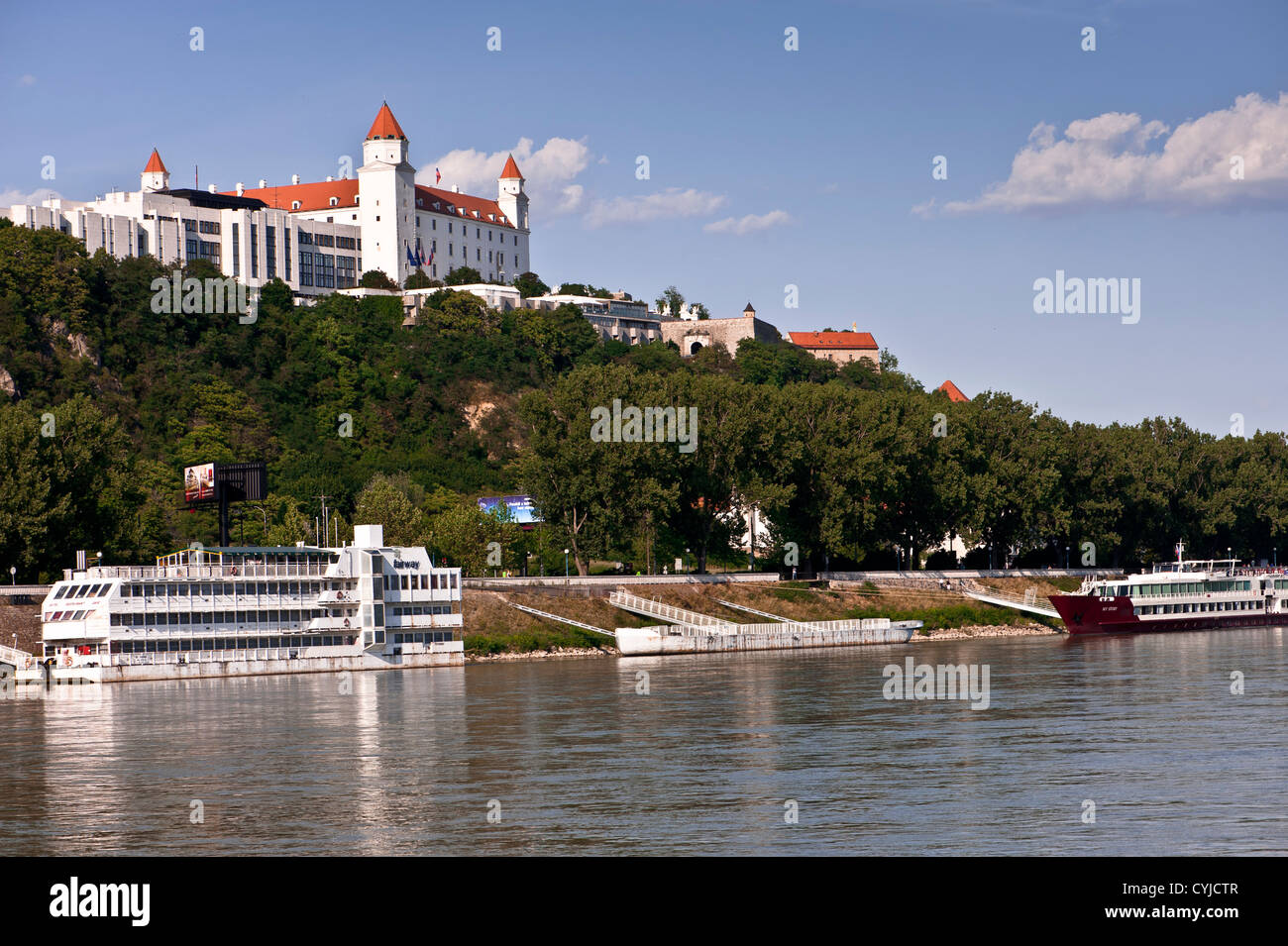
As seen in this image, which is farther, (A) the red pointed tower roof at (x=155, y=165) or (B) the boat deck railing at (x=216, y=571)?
(A) the red pointed tower roof at (x=155, y=165)

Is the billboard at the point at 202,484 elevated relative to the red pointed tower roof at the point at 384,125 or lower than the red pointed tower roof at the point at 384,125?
lower

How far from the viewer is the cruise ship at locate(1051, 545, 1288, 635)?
103 meters

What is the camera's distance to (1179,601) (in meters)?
108

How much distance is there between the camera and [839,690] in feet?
198

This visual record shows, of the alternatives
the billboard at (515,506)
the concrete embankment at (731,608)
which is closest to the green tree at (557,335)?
the billboard at (515,506)

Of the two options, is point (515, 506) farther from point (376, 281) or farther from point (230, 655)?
point (230, 655)

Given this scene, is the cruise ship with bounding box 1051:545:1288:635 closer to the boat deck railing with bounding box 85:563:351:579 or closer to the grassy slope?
the grassy slope

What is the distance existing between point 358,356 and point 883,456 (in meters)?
64.8

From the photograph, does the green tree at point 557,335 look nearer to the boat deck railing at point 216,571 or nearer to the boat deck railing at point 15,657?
the boat deck railing at point 216,571

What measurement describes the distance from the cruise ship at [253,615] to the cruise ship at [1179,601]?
4587 centimetres

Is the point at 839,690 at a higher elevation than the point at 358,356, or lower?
lower

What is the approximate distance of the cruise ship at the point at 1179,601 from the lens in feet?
338

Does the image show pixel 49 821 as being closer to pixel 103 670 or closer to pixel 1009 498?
pixel 103 670

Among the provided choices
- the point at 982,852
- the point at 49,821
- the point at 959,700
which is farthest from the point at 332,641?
the point at 982,852
